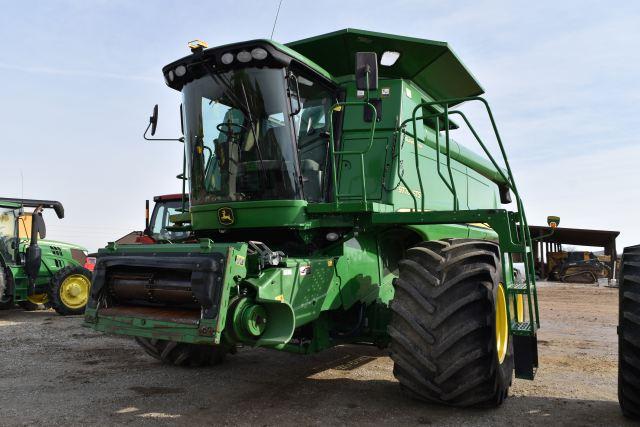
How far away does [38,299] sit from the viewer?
445 inches

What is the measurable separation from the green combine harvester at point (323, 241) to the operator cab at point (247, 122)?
0.01 meters

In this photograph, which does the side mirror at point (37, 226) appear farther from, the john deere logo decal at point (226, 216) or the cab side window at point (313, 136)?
the cab side window at point (313, 136)

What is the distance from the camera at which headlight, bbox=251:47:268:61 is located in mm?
4312

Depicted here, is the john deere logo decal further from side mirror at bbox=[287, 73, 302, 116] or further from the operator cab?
side mirror at bbox=[287, 73, 302, 116]

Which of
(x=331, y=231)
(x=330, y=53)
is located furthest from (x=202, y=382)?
(x=330, y=53)

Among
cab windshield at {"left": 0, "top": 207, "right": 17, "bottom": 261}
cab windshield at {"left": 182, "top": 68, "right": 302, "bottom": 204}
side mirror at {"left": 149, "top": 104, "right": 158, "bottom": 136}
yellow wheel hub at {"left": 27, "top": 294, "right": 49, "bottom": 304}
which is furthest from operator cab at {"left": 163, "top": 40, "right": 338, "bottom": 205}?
yellow wheel hub at {"left": 27, "top": 294, "right": 49, "bottom": 304}

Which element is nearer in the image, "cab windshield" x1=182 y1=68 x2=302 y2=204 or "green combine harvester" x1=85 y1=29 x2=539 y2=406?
"green combine harvester" x1=85 y1=29 x2=539 y2=406

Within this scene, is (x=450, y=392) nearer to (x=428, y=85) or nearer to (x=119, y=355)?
(x=428, y=85)

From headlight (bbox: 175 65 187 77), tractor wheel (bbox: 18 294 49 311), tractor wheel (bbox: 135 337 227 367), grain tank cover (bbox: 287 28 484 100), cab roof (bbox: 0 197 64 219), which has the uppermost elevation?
grain tank cover (bbox: 287 28 484 100)

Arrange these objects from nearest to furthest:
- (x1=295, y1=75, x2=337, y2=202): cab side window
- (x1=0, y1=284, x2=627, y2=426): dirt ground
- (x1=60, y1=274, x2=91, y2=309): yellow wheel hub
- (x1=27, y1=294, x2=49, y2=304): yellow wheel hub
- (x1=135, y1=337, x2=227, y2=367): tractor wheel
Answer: (x1=0, y1=284, x2=627, y2=426): dirt ground → (x1=295, y1=75, x2=337, y2=202): cab side window → (x1=135, y1=337, x2=227, y2=367): tractor wheel → (x1=60, y1=274, x2=91, y2=309): yellow wheel hub → (x1=27, y1=294, x2=49, y2=304): yellow wheel hub

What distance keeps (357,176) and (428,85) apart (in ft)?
5.45

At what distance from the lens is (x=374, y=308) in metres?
4.93

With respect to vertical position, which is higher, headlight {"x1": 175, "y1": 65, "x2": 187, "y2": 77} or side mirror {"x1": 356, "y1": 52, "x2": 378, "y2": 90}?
headlight {"x1": 175, "y1": 65, "x2": 187, "y2": 77}

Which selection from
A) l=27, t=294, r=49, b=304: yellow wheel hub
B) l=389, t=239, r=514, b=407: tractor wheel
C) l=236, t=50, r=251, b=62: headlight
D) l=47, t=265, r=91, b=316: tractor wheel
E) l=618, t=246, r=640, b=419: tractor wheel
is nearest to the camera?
l=618, t=246, r=640, b=419: tractor wheel
